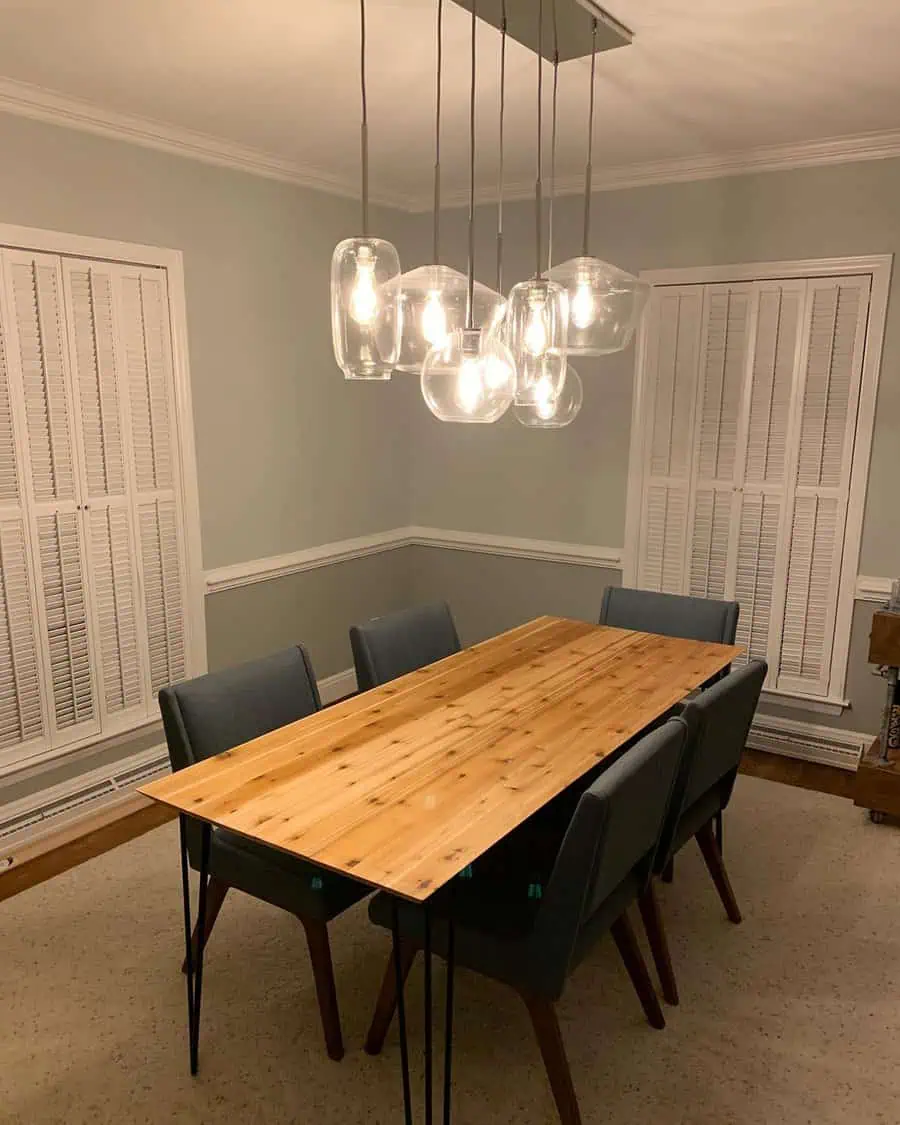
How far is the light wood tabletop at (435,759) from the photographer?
161cm

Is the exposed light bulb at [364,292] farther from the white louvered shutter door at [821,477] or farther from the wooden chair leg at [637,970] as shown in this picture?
the white louvered shutter door at [821,477]

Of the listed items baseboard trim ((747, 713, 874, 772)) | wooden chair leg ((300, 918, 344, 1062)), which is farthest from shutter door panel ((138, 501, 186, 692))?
baseboard trim ((747, 713, 874, 772))

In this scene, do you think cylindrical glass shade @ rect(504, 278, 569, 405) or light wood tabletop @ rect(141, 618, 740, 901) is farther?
cylindrical glass shade @ rect(504, 278, 569, 405)

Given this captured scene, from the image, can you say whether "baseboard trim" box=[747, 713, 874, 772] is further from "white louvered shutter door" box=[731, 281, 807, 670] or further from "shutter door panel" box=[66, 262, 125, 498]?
"shutter door panel" box=[66, 262, 125, 498]

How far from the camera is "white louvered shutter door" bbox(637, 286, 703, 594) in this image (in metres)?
3.70

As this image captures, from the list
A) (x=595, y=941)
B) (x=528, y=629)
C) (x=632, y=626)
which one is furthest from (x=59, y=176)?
(x=595, y=941)

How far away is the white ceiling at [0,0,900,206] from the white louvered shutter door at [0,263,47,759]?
2.70 feet

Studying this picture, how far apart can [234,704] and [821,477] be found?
252cm

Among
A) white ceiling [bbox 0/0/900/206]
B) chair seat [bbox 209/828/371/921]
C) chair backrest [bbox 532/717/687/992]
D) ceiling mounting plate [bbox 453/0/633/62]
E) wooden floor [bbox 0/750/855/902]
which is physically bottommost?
wooden floor [bbox 0/750/855/902]

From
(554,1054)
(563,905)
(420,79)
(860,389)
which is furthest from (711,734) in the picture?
(420,79)

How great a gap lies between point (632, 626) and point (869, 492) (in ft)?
3.60

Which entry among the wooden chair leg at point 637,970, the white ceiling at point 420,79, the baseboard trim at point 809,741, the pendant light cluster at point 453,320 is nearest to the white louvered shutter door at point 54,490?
the white ceiling at point 420,79

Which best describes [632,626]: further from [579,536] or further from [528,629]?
[579,536]

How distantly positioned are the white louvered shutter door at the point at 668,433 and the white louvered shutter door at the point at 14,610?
2.52m
